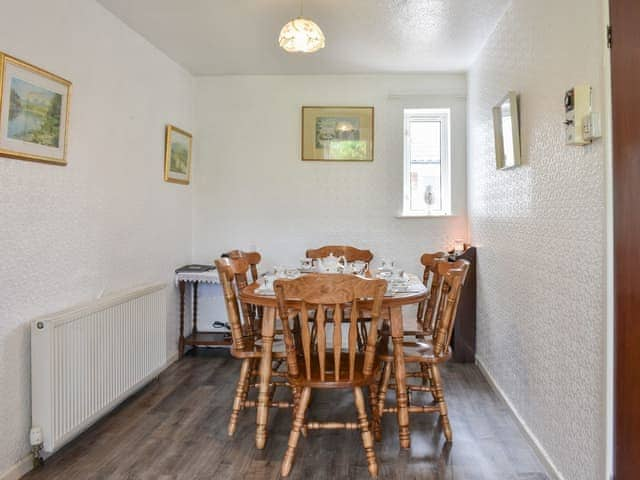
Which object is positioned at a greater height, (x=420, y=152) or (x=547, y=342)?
(x=420, y=152)

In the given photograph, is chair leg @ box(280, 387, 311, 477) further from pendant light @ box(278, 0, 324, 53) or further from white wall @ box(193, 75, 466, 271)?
white wall @ box(193, 75, 466, 271)

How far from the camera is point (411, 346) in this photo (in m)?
2.57

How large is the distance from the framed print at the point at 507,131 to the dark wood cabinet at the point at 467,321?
1011 mm

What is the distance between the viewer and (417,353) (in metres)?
2.41

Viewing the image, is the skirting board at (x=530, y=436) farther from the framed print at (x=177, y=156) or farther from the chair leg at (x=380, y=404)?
the framed print at (x=177, y=156)

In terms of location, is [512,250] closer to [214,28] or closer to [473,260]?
[473,260]

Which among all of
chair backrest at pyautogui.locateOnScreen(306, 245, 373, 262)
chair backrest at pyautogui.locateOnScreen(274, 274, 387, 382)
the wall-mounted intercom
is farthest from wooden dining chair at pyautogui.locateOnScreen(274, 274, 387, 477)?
chair backrest at pyautogui.locateOnScreen(306, 245, 373, 262)

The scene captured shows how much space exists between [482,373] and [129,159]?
3.10 meters

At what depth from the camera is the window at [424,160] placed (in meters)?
4.38

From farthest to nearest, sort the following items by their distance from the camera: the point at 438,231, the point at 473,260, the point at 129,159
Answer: the point at 438,231 < the point at 473,260 < the point at 129,159

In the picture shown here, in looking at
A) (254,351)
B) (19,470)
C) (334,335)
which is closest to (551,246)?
(334,335)

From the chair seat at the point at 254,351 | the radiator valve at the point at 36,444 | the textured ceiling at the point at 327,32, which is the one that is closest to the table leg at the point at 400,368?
the chair seat at the point at 254,351

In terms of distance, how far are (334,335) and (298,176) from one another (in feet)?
8.17

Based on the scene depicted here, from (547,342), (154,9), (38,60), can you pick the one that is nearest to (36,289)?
(38,60)
